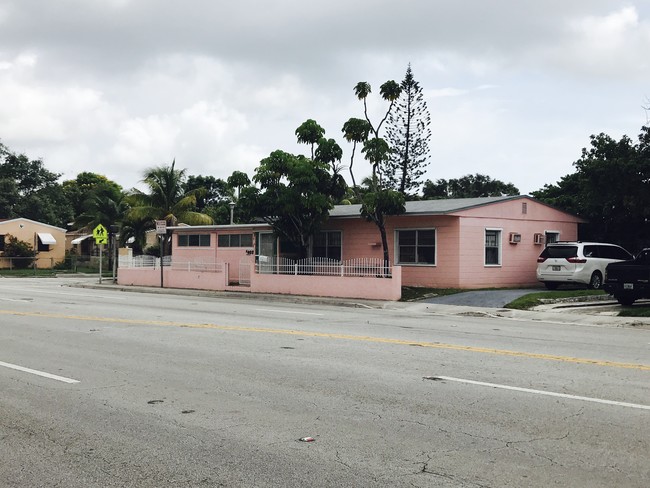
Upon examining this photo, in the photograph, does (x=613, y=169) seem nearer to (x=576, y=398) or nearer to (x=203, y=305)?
(x=203, y=305)

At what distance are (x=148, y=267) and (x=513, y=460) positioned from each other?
30083 millimetres

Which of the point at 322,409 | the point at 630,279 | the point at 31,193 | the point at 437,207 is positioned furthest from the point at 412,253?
the point at 31,193

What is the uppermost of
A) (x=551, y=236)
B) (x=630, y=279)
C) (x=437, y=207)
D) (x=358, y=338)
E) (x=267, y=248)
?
(x=437, y=207)

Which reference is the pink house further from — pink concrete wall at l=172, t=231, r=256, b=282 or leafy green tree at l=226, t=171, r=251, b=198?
leafy green tree at l=226, t=171, r=251, b=198

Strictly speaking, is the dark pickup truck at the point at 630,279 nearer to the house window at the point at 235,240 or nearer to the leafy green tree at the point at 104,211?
the house window at the point at 235,240

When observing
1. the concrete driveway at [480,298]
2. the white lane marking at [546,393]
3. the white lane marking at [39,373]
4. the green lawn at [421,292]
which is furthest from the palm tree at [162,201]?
the white lane marking at [546,393]

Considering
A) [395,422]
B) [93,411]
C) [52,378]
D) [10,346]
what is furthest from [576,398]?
[10,346]

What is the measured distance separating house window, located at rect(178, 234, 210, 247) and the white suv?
54.2ft

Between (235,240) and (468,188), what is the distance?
39929 millimetres

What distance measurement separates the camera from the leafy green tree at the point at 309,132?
25.9 metres

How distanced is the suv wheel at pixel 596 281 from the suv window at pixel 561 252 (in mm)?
1141

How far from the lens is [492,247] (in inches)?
1048

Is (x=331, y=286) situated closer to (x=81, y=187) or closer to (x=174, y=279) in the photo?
(x=174, y=279)

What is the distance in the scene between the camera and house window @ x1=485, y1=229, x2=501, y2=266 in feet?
86.8
